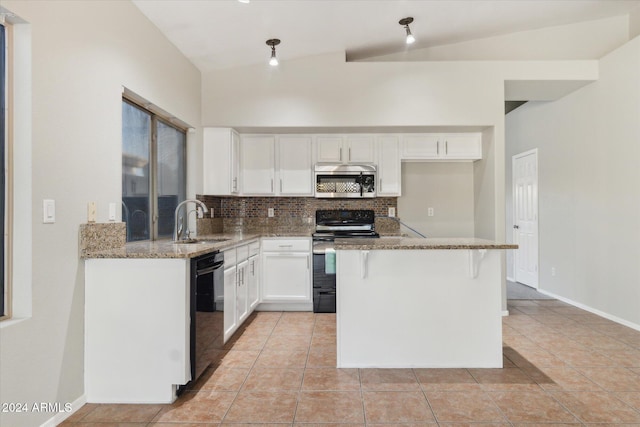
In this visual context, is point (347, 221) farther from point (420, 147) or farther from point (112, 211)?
point (112, 211)

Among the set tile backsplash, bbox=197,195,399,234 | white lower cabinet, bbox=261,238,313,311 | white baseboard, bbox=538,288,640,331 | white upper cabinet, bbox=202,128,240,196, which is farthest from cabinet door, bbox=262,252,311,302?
white baseboard, bbox=538,288,640,331

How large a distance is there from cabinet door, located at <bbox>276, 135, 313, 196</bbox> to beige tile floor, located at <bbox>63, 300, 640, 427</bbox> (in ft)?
6.27

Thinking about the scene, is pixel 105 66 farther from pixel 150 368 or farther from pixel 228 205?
pixel 228 205

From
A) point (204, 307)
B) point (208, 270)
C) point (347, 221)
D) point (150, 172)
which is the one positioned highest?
point (150, 172)

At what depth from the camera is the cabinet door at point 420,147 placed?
452 cm

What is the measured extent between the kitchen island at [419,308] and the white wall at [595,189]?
2.08 m

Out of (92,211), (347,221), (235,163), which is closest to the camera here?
(92,211)

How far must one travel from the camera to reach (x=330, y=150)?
452cm

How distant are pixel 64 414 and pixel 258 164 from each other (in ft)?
10.3

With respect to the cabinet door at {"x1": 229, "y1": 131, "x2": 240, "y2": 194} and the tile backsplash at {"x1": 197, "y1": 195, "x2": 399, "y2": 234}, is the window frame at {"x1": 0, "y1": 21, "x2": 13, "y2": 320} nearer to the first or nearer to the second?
the cabinet door at {"x1": 229, "y1": 131, "x2": 240, "y2": 194}

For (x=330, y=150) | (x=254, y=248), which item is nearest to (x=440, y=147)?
(x=330, y=150)

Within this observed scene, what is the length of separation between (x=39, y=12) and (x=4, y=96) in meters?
0.48

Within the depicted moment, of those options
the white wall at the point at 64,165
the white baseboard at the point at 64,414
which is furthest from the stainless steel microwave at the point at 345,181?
the white baseboard at the point at 64,414

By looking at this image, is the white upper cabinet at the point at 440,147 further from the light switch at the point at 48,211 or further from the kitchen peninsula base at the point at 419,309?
the light switch at the point at 48,211
